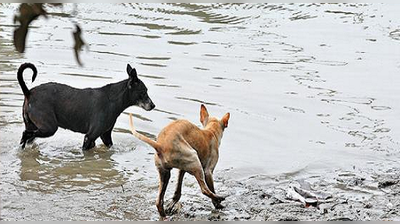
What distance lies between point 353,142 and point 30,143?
368 cm

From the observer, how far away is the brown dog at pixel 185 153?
18.8 ft

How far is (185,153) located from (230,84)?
631cm

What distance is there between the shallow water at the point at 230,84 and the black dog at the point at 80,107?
265 mm

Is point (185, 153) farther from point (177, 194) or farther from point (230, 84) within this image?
point (230, 84)

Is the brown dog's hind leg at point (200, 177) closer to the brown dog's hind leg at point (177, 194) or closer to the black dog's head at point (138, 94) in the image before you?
the brown dog's hind leg at point (177, 194)

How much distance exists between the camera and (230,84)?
1201cm

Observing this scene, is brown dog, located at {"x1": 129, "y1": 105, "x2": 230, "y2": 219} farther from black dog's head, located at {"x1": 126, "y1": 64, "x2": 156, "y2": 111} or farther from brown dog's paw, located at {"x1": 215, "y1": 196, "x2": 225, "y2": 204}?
black dog's head, located at {"x1": 126, "y1": 64, "x2": 156, "y2": 111}

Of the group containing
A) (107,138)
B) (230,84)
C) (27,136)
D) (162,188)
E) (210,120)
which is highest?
(210,120)

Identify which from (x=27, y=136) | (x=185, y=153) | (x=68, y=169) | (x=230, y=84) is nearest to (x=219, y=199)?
(x=185, y=153)

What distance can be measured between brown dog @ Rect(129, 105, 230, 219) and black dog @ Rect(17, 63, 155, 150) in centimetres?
222

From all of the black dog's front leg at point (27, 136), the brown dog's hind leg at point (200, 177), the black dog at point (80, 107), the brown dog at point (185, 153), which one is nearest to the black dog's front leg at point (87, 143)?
the black dog at point (80, 107)

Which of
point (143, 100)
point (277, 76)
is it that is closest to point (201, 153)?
point (143, 100)

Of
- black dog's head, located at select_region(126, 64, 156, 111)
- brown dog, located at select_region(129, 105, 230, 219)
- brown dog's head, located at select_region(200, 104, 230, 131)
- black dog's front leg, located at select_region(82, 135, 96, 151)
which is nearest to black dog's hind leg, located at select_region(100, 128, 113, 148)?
black dog's front leg, located at select_region(82, 135, 96, 151)

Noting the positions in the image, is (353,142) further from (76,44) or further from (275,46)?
(76,44)
